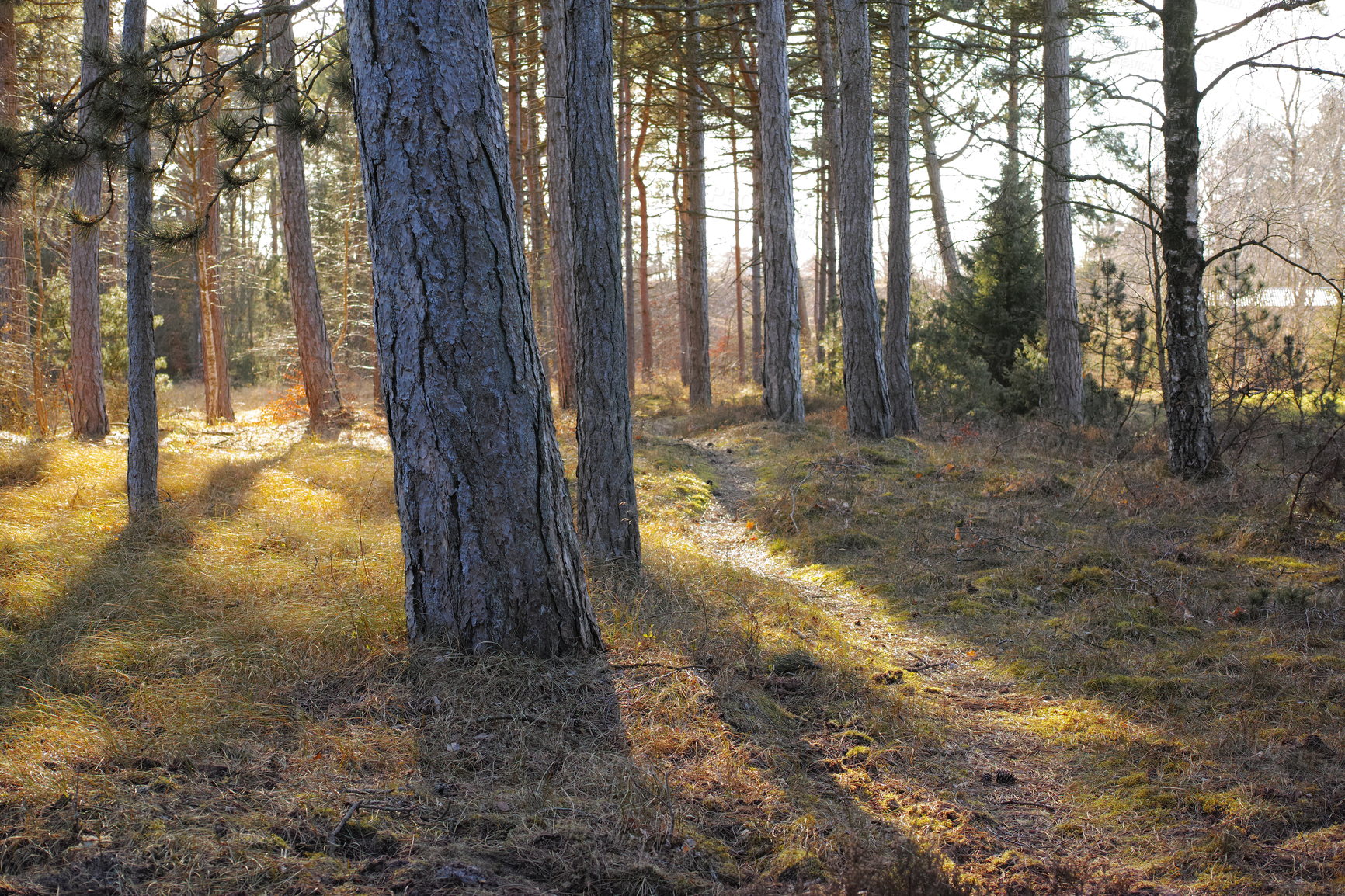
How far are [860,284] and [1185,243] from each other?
4.64m

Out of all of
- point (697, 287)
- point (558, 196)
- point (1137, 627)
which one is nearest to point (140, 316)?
point (1137, 627)

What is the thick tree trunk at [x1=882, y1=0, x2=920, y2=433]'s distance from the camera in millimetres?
12164

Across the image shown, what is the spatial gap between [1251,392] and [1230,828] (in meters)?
7.25

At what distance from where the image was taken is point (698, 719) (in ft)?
11.6

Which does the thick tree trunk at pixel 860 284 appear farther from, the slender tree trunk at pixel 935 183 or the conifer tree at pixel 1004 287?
the slender tree trunk at pixel 935 183

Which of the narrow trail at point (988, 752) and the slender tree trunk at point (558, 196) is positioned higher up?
the slender tree trunk at point (558, 196)

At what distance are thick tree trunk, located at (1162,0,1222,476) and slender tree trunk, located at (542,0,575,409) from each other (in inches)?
249

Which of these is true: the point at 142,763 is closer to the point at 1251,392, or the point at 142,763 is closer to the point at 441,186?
the point at 441,186

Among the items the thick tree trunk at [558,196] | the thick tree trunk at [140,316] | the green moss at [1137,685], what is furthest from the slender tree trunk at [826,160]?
the green moss at [1137,685]

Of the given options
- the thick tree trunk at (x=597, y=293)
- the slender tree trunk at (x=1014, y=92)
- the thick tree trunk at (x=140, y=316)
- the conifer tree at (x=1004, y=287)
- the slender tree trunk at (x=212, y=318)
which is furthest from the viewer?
the slender tree trunk at (x=212, y=318)

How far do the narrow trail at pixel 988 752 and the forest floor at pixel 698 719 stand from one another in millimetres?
16

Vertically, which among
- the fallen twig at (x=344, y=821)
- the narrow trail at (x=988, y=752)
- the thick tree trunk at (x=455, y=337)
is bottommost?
the narrow trail at (x=988, y=752)

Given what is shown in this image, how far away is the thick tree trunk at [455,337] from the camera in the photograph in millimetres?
A: 3650

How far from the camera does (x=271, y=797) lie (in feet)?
8.86
